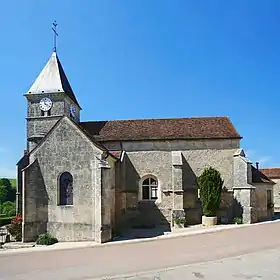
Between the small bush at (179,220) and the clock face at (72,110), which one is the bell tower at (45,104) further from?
the small bush at (179,220)

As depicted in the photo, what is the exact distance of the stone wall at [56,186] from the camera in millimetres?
19562

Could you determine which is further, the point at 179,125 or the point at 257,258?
the point at 179,125

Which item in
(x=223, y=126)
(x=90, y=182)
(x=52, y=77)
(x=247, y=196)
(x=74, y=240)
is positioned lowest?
(x=74, y=240)

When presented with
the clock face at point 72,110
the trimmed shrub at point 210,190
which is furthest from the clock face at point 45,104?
the trimmed shrub at point 210,190

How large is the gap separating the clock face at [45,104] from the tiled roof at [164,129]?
356cm

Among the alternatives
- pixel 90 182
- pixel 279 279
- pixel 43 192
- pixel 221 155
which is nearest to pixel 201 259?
pixel 279 279

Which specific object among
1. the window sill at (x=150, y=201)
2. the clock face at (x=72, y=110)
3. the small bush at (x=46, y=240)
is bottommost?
the small bush at (x=46, y=240)

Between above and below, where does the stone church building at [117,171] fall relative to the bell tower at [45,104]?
below

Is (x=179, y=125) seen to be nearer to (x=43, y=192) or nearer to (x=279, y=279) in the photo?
(x=43, y=192)

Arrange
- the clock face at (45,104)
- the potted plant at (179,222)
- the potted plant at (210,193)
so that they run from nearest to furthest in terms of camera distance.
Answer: the potted plant at (179,222) < the potted plant at (210,193) < the clock face at (45,104)

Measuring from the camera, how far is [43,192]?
20.5m

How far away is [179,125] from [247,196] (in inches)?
307

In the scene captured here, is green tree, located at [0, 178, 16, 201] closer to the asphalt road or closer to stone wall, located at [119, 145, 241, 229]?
stone wall, located at [119, 145, 241, 229]

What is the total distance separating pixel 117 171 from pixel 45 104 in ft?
31.6
